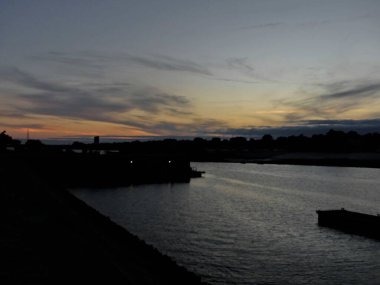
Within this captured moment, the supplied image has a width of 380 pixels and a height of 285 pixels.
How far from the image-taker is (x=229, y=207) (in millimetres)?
56750

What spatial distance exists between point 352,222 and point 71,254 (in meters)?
31.6

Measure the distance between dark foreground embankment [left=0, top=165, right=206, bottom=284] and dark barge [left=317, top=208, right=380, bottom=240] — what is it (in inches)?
968

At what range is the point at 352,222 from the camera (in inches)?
1555

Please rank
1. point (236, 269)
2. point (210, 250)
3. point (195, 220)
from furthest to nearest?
point (195, 220) < point (210, 250) < point (236, 269)

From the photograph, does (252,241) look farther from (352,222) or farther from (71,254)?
(71,254)

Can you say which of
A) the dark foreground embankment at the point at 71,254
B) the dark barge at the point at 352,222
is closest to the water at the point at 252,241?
the dark barge at the point at 352,222

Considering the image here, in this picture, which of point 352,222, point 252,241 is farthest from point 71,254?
point 352,222

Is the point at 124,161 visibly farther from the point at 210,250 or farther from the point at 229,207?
the point at 210,250

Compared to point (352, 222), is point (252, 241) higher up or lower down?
lower down

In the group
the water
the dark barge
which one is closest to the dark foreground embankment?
the water

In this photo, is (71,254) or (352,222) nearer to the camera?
(71,254)

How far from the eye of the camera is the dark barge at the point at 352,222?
122 feet

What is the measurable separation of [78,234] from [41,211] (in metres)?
7.36

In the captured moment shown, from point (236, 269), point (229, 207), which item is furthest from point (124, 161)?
point (236, 269)
